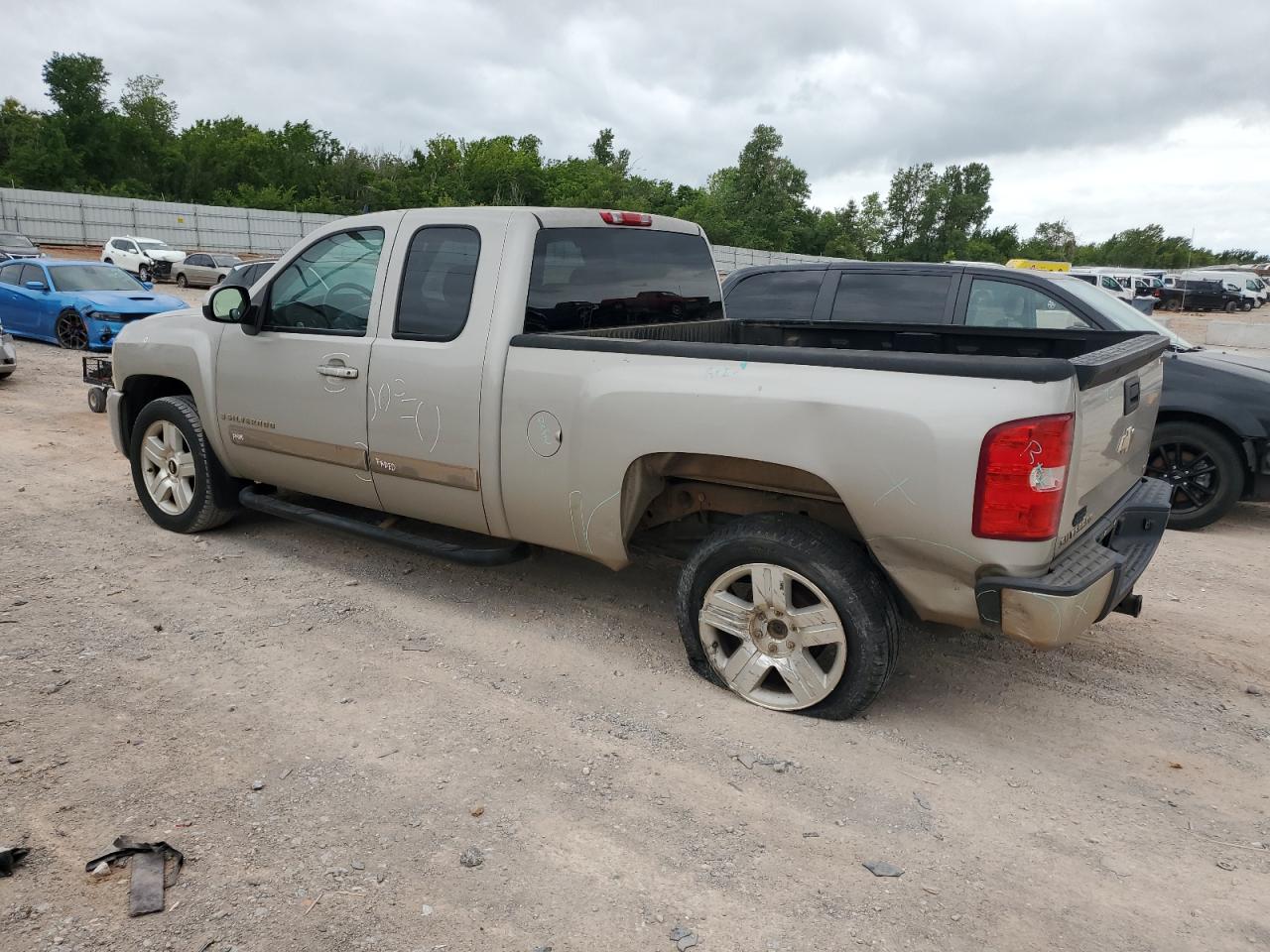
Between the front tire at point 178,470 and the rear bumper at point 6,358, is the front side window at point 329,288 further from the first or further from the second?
the rear bumper at point 6,358

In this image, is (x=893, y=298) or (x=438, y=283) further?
(x=893, y=298)

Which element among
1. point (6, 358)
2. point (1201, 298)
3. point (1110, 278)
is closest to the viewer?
point (6, 358)

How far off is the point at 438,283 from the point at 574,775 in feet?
7.69

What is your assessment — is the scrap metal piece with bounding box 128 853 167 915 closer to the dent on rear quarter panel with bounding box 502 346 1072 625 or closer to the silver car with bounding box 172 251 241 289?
the dent on rear quarter panel with bounding box 502 346 1072 625

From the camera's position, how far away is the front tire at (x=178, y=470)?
530 cm

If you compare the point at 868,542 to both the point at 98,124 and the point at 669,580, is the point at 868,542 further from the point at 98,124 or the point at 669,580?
the point at 98,124

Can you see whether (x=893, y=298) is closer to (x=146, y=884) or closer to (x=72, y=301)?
(x=146, y=884)

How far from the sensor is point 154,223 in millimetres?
42625

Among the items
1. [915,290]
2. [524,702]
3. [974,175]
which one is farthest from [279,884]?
[974,175]

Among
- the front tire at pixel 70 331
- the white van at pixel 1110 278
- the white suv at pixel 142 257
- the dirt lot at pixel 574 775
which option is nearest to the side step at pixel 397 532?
the dirt lot at pixel 574 775

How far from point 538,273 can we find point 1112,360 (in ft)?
7.73

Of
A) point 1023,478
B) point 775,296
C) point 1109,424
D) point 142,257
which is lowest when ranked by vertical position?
point 1023,478

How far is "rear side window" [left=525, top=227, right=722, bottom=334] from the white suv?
95.0 feet

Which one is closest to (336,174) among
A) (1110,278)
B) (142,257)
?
(142,257)
